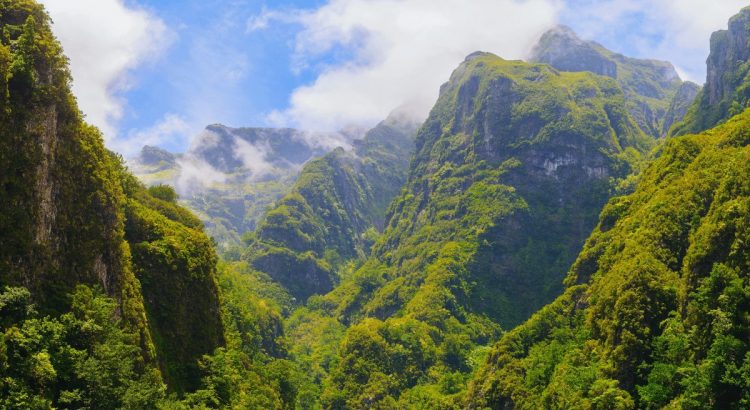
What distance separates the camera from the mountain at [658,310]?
235 feet

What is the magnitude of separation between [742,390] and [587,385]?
94.8 ft

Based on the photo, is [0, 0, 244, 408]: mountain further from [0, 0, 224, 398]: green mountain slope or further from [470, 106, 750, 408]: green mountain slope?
[470, 106, 750, 408]: green mountain slope

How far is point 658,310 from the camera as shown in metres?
90.6

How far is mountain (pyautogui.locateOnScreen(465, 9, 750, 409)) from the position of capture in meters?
71.6

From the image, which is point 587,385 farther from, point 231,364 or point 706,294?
point 231,364

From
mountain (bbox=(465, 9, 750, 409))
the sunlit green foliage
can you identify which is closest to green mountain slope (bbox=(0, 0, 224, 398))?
the sunlit green foliage

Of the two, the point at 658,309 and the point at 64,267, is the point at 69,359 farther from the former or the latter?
the point at 658,309

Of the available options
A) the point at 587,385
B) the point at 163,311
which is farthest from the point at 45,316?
the point at 587,385

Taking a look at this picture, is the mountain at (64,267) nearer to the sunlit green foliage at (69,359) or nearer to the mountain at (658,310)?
the sunlit green foliage at (69,359)

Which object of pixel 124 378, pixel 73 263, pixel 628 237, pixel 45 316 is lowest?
pixel 124 378

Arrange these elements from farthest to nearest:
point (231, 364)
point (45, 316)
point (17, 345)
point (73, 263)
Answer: point (231, 364)
point (73, 263)
point (45, 316)
point (17, 345)

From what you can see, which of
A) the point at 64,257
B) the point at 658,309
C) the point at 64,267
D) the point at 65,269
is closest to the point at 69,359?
the point at 65,269

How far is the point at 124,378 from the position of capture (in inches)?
2216

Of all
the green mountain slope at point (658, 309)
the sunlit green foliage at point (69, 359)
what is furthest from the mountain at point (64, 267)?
the green mountain slope at point (658, 309)
